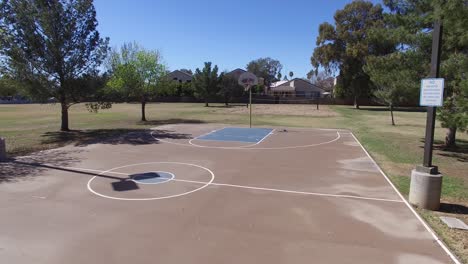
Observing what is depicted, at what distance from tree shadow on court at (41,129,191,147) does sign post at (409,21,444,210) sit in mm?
12200

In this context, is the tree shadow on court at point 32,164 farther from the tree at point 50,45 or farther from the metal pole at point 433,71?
the metal pole at point 433,71

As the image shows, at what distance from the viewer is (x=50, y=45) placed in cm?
1847

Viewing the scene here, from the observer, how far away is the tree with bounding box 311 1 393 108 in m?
47.9

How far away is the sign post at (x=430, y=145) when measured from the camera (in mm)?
7219

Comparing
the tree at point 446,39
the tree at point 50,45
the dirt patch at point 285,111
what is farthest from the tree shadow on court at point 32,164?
the dirt patch at point 285,111

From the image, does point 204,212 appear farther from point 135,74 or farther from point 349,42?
point 349,42

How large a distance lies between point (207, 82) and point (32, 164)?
147ft

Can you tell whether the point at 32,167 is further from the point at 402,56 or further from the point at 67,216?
the point at 402,56

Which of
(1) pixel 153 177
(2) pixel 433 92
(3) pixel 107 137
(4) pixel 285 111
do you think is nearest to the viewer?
(2) pixel 433 92

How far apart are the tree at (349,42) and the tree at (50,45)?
120 feet

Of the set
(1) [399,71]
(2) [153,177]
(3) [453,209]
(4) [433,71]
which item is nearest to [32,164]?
(2) [153,177]

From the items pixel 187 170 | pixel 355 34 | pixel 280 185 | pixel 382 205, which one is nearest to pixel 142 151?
pixel 187 170

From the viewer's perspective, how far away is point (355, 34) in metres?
47.8

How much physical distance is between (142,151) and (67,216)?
740 centimetres
